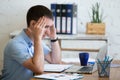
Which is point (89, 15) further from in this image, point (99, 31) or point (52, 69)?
point (52, 69)

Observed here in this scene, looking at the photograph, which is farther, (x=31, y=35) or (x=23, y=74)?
(x=31, y=35)

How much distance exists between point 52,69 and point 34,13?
459mm

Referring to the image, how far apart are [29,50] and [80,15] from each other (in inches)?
62.2

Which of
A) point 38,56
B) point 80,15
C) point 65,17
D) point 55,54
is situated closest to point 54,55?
point 55,54

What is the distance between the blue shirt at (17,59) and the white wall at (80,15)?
4.90 feet

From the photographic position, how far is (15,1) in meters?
3.52

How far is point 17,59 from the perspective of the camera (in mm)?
1938

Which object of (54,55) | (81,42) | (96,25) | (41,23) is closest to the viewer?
(41,23)

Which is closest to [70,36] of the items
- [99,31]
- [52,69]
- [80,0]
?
[99,31]

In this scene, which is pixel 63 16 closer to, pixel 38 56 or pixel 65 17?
pixel 65 17

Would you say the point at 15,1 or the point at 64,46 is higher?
the point at 15,1

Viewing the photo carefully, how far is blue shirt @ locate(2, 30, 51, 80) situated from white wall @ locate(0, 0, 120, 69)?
4.90ft

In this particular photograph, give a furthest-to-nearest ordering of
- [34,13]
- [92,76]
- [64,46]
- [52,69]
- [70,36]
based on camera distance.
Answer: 1. [64,46]
2. [70,36]
3. [34,13]
4. [52,69]
5. [92,76]

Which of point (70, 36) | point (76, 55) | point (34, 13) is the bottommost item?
point (76, 55)
